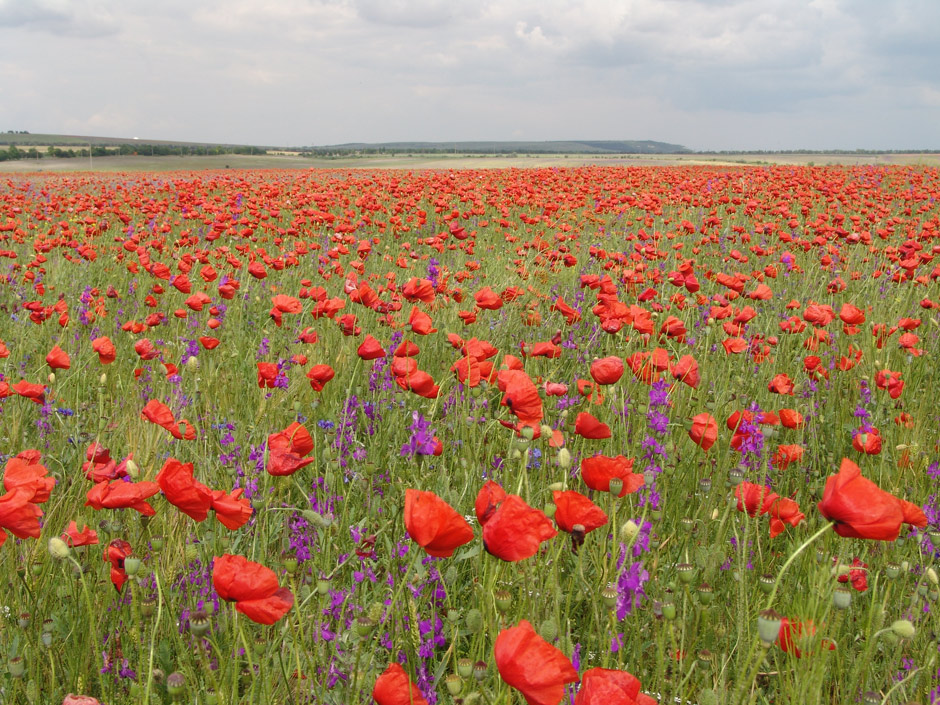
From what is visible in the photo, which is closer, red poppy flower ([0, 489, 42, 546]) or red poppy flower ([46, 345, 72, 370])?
red poppy flower ([0, 489, 42, 546])

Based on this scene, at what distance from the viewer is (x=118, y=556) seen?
1405 millimetres

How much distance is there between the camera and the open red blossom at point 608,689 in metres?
0.88

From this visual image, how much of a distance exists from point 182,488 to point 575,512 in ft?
2.42

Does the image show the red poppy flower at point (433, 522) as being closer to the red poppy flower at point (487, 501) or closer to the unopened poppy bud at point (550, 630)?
the red poppy flower at point (487, 501)

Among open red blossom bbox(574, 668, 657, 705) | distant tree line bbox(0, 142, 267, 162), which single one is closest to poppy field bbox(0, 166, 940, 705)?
open red blossom bbox(574, 668, 657, 705)

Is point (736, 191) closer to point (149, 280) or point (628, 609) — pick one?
point (149, 280)

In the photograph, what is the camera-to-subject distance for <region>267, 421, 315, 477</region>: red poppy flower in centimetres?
150

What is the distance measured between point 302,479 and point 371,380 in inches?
31.4

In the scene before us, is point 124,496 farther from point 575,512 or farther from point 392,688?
point 575,512

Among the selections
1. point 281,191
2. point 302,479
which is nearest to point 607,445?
point 302,479

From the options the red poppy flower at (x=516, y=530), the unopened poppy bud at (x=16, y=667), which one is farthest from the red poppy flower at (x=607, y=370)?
the unopened poppy bud at (x=16, y=667)

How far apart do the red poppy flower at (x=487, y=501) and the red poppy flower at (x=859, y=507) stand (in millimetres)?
572

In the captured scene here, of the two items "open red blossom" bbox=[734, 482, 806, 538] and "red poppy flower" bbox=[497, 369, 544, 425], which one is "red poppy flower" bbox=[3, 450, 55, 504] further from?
"open red blossom" bbox=[734, 482, 806, 538]

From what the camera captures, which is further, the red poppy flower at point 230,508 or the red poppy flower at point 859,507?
the red poppy flower at point 230,508
